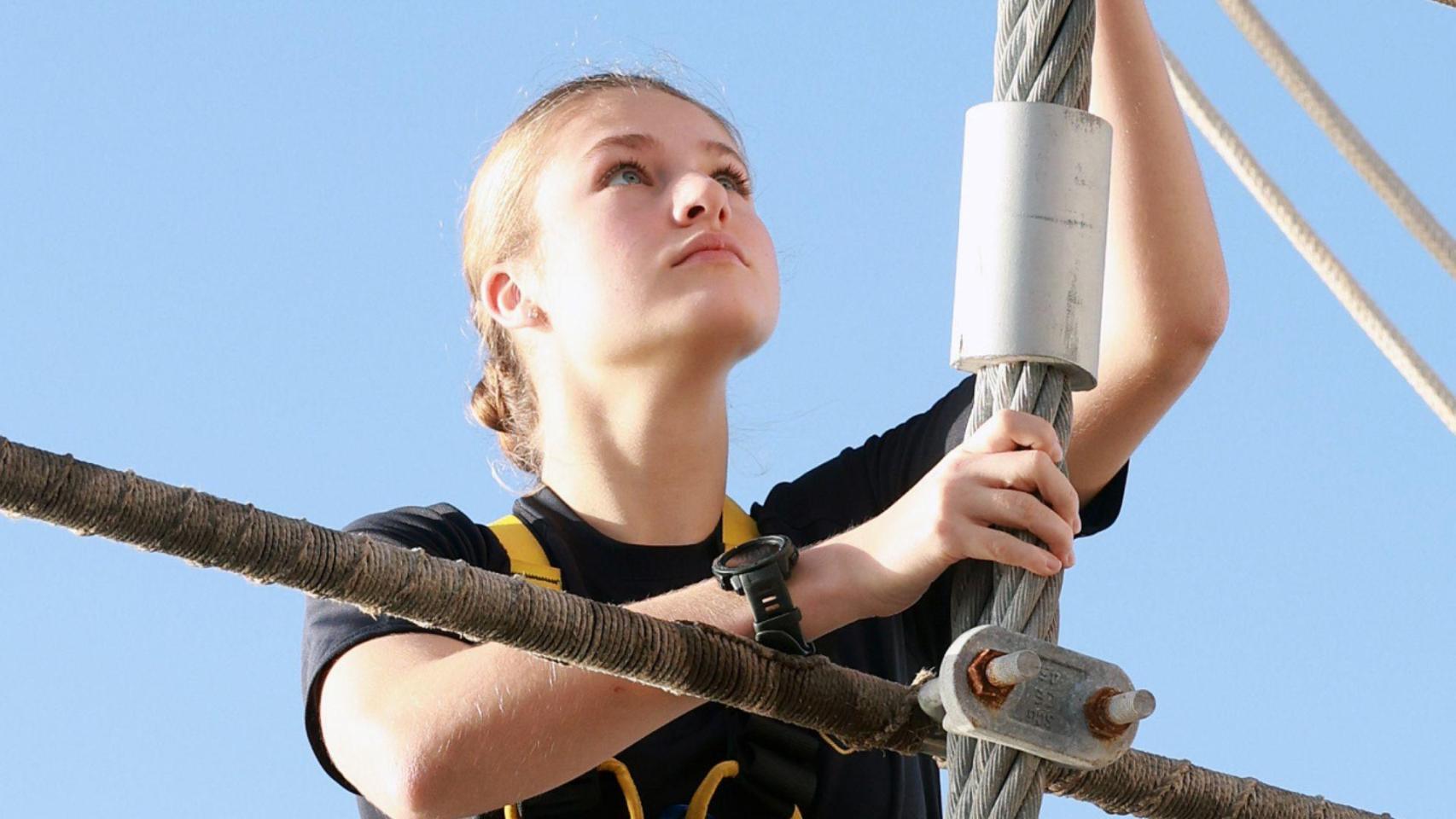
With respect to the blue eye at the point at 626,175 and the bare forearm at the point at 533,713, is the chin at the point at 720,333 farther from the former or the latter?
the bare forearm at the point at 533,713

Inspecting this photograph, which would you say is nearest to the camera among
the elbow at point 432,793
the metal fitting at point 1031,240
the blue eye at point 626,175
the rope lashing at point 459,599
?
the rope lashing at point 459,599

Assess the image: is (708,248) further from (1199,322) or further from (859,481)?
(1199,322)

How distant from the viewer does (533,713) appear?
9.08 ft

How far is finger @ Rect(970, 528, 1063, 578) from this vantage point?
2379 mm

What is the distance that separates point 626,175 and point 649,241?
0.23 meters

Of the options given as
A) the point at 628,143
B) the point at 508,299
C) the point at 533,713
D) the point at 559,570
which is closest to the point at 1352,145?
the point at 628,143

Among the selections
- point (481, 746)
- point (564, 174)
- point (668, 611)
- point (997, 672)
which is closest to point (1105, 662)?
point (997, 672)

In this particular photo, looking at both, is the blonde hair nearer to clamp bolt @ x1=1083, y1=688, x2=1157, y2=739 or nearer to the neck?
the neck

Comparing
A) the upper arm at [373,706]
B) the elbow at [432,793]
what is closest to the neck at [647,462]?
the upper arm at [373,706]

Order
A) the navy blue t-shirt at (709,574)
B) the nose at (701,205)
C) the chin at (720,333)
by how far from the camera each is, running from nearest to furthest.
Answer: the navy blue t-shirt at (709,574), the chin at (720,333), the nose at (701,205)

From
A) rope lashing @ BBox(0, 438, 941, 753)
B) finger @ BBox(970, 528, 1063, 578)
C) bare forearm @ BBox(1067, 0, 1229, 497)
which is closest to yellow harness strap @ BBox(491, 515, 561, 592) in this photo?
bare forearm @ BBox(1067, 0, 1229, 497)

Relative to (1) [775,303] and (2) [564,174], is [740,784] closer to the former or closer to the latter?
(1) [775,303]

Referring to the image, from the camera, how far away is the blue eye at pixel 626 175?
364 cm

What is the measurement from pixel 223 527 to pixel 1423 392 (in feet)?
9.41
